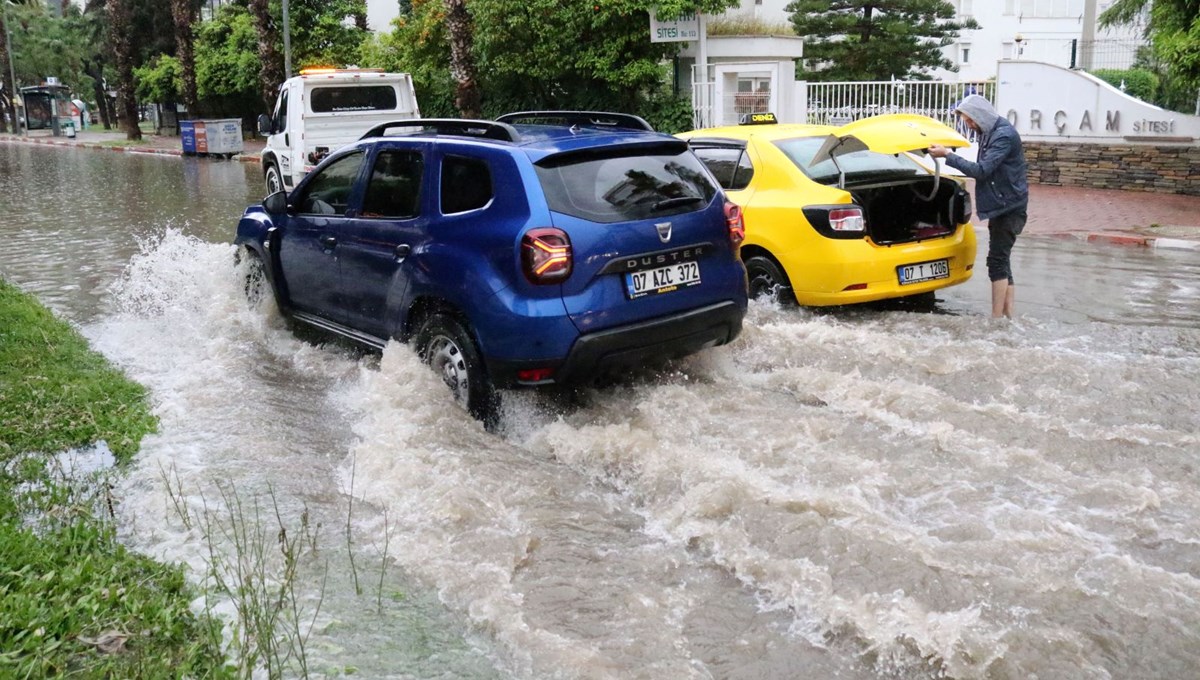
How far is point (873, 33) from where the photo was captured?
32.8 meters

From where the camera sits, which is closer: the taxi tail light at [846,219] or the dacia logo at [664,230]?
the dacia logo at [664,230]

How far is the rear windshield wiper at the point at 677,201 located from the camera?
6469mm

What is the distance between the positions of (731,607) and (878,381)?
10.4ft

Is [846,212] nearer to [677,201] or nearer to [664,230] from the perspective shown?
[677,201]

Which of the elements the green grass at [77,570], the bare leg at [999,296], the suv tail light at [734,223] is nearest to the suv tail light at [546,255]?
the suv tail light at [734,223]

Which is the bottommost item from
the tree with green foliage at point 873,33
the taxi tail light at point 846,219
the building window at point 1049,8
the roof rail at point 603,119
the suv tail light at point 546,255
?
the taxi tail light at point 846,219

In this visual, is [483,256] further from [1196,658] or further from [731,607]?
[1196,658]

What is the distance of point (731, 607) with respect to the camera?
170 inches

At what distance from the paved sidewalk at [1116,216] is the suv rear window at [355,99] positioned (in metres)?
11.0

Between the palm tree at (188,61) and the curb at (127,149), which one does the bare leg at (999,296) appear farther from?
the palm tree at (188,61)

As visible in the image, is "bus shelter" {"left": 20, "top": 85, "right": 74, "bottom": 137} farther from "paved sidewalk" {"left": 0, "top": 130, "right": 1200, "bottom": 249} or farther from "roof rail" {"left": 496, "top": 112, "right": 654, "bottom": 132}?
"roof rail" {"left": 496, "top": 112, "right": 654, "bottom": 132}

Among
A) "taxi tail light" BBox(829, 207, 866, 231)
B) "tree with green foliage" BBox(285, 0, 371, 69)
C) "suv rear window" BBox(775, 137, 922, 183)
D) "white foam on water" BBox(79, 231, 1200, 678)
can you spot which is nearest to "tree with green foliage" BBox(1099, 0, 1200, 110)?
"suv rear window" BBox(775, 137, 922, 183)

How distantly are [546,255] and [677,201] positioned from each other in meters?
1.01

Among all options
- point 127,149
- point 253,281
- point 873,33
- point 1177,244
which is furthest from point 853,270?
point 127,149
